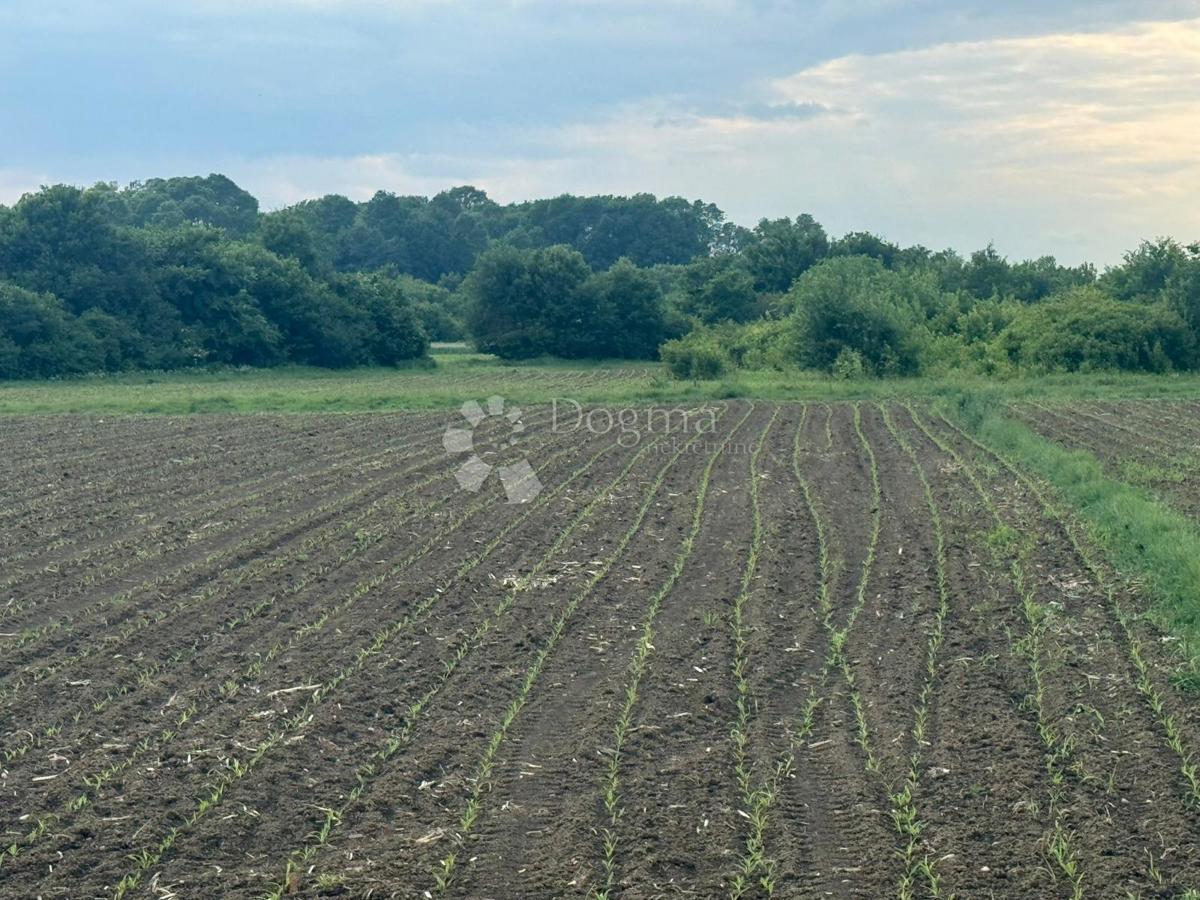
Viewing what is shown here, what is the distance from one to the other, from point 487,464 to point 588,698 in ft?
38.1

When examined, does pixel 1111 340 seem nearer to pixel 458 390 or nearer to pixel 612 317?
pixel 458 390

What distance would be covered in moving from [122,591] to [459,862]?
6288 millimetres

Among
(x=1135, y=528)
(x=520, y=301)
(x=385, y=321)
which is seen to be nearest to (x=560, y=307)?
(x=520, y=301)

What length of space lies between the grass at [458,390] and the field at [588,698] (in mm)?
13974

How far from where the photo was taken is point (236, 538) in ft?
44.3

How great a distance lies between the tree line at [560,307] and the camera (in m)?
38.3

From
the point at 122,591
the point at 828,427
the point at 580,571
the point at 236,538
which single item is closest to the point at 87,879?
the point at 122,591

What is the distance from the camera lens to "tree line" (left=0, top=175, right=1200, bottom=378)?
126ft

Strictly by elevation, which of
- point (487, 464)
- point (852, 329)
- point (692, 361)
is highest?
point (852, 329)

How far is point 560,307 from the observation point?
188 feet

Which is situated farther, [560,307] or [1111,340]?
[560,307]

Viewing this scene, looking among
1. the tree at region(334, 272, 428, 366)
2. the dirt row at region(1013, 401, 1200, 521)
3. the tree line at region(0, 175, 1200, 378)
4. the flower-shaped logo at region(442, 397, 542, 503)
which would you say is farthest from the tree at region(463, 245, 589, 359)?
the dirt row at region(1013, 401, 1200, 521)

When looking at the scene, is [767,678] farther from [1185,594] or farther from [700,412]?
[700,412]

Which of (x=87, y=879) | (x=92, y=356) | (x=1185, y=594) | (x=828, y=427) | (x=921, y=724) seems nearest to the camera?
(x=87, y=879)
